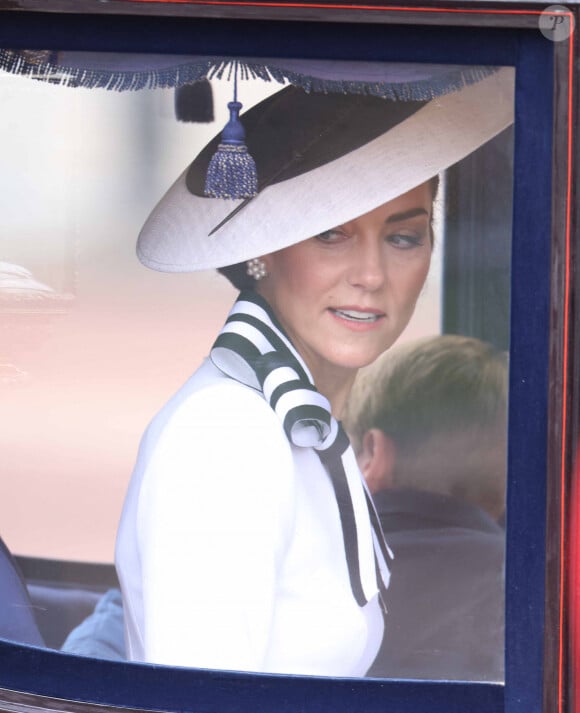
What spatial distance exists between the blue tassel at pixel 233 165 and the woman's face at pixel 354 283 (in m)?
0.16

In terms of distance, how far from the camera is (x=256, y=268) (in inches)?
82.3

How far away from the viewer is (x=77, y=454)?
2137 mm

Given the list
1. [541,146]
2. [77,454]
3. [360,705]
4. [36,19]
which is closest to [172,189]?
[36,19]

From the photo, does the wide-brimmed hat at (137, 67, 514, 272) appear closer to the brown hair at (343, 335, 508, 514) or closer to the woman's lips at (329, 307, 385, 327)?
the woman's lips at (329, 307, 385, 327)

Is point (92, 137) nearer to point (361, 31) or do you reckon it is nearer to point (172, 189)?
point (172, 189)

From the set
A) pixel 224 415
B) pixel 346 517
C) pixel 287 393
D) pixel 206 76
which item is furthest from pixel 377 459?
pixel 206 76

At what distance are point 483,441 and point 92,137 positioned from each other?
3.47ft

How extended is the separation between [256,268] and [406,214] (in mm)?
342

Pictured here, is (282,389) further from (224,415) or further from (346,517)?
(346,517)

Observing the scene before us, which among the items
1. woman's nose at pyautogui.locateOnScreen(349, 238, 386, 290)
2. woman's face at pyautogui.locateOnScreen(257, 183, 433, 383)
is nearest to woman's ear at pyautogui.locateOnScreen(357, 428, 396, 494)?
woman's face at pyautogui.locateOnScreen(257, 183, 433, 383)

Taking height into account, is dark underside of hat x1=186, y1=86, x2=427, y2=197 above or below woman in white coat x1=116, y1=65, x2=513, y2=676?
above

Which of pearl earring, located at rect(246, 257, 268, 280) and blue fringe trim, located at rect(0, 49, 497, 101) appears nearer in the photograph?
blue fringe trim, located at rect(0, 49, 497, 101)

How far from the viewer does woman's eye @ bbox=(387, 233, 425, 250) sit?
206 centimetres

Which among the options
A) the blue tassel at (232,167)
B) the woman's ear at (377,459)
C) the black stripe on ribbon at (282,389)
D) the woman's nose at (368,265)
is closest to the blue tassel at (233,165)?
the blue tassel at (232,167)
